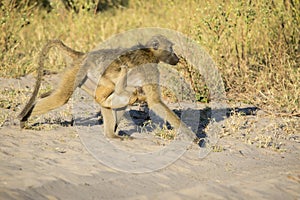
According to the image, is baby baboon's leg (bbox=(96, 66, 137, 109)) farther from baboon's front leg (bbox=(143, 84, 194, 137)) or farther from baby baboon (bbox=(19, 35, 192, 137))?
baboon's front leg (bbox=(143, 84, 194, 137))

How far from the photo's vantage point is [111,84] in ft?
19.9

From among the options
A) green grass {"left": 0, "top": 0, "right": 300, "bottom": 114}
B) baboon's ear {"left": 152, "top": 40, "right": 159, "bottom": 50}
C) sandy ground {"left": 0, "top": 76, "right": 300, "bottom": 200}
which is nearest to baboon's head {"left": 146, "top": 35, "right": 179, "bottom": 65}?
baboon's ear {"left": 152, "top": 40, "right": 159, "bottom": 50}

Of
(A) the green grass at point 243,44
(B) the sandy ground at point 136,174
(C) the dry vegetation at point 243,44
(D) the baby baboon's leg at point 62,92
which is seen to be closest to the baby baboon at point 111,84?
(D) the baby baboon's leg at point 62,92

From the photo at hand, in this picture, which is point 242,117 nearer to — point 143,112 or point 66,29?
point 143,112

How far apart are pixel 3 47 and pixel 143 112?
3.42m

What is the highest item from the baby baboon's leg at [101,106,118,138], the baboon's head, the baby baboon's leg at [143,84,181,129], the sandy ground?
the baboon's head

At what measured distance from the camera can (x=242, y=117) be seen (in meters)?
7.25

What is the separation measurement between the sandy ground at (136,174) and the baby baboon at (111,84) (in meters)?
0.34

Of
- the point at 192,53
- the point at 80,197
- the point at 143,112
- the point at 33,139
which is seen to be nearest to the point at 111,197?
the point at 80,197

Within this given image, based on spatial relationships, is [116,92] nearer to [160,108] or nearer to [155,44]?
[160,108]

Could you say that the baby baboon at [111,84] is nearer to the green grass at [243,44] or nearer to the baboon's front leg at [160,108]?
the baboon's front leg at [160,108]

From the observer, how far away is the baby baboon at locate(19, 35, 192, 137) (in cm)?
605

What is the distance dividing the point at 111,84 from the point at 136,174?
4.34ft

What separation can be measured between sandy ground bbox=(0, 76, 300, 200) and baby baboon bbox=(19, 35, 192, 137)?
340 mm
